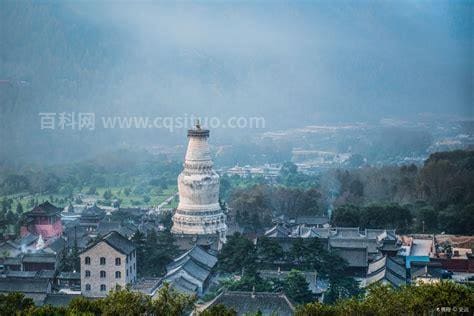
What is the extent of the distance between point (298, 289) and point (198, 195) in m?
5.45

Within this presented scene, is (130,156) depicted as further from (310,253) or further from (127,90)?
(310,253)

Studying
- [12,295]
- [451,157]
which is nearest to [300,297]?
[12,295]

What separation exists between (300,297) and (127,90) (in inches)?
900

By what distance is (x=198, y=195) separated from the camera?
17.0 meters

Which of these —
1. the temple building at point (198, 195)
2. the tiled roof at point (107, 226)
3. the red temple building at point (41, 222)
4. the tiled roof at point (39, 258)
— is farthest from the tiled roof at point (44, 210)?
the temple building at point (198, 195)

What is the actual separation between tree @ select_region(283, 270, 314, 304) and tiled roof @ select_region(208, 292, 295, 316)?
880mm

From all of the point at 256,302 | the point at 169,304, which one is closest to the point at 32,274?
the point at 256,302

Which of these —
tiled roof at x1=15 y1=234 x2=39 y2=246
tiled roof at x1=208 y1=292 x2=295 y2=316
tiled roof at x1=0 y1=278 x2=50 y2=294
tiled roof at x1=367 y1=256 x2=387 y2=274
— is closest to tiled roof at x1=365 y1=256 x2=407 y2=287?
tiled roof at x1=367 y1=256 x2=387 y2=274

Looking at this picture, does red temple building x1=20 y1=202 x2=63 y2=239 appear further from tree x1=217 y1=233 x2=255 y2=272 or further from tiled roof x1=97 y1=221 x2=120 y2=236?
tree x1=217 y1=233 x2=255 y2=272

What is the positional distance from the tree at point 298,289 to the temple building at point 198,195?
481 centimetres

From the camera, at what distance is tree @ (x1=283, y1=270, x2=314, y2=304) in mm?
11883

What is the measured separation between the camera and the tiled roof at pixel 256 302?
424 inches

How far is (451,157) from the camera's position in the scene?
23016 mm

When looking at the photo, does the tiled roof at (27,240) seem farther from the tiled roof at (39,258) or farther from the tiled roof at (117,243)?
the tiled roof at (117,243)
